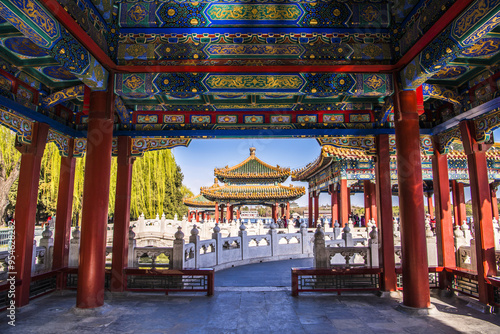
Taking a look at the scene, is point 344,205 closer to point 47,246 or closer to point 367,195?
point 367,195

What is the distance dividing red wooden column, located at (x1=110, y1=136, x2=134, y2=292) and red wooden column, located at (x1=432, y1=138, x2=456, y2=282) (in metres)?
6.31

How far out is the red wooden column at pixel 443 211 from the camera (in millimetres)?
6910

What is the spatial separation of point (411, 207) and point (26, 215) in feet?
20.1

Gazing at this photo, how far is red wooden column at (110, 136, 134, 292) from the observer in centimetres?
654

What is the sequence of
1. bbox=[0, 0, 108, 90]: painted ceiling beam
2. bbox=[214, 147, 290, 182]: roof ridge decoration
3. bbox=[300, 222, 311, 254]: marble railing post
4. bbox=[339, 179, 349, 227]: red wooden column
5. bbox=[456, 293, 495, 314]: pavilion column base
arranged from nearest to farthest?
bbox=[0, 0, 108, 90]: painted ceiling beam, bbox=[456, 293, 495, 314]: pavilion column base, bbox=[300, 222, 311, 254]: marble railing post, bbox=[339, 179, 349, 227]: red wooden column, bbox=[214, 147, 290, 182]: roof ridge decoration

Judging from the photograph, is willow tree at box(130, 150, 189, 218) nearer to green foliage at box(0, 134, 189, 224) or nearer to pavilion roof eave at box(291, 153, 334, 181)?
green foliage at box(0, 134, 189, 224)

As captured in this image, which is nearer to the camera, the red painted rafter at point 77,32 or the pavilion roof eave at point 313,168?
the red painted rafter at point 77,32

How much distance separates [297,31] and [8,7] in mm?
3642

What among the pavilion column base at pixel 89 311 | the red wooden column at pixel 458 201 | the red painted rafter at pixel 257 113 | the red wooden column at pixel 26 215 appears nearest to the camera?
the pavilion column base at pixel 89 311

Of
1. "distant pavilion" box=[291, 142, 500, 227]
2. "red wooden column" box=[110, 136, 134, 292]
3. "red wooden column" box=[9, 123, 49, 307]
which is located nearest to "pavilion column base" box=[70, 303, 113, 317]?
"red wooden column" box=[9, 123, 49, 307]

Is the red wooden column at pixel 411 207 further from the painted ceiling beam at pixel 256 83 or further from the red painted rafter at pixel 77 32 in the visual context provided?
the red painted rafter at pixel 77 32

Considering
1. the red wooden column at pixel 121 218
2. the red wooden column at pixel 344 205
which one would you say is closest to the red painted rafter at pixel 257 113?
the red wooden column at pixel 121 218

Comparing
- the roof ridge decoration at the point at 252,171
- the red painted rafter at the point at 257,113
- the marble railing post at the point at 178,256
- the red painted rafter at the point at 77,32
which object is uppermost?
the roof ridge decoration at the point at 252,171

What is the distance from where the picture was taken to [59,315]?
506 cm
